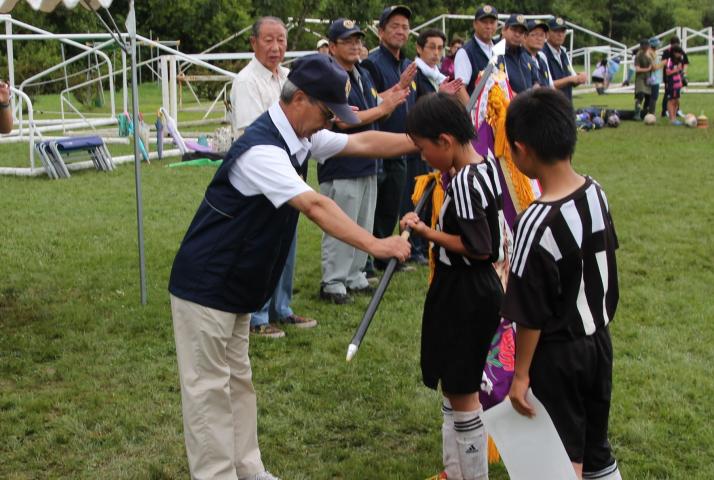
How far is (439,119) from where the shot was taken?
362 cm

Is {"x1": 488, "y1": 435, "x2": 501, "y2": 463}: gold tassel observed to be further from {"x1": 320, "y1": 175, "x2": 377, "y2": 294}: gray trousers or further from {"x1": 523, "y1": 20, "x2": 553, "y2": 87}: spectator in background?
{"x1": 523, "y1": 20, "x2": 553, "y2": 87}: spectator in background

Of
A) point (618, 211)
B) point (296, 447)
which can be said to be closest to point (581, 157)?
point (618, 211)

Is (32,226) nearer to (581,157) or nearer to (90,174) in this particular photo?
(90,174)

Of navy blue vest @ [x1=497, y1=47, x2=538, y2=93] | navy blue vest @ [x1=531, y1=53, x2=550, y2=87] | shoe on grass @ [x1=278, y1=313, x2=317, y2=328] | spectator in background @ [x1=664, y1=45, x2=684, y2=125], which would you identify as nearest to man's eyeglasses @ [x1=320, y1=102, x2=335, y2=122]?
shoe on grass @ [x1=278, y1=313, x2=317, y2=328]

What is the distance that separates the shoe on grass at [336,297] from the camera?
6996mm

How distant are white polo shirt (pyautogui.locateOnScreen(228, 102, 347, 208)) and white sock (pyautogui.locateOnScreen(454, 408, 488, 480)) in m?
1.20

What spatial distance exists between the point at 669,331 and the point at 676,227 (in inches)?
132

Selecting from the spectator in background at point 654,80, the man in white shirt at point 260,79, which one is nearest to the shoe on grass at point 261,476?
the man in white shirt at point 260,79

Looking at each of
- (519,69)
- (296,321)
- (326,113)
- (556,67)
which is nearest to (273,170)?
(326,113)

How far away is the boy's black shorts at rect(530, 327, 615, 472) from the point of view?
3.00m

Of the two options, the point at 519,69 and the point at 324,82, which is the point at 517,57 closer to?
the point at 519,69

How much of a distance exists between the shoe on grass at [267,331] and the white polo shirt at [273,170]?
275 centimetres

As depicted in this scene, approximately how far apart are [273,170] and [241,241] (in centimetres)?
35

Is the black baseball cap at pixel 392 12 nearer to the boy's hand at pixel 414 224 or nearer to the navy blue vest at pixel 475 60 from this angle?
the navy blue vest at pixel 475 60
